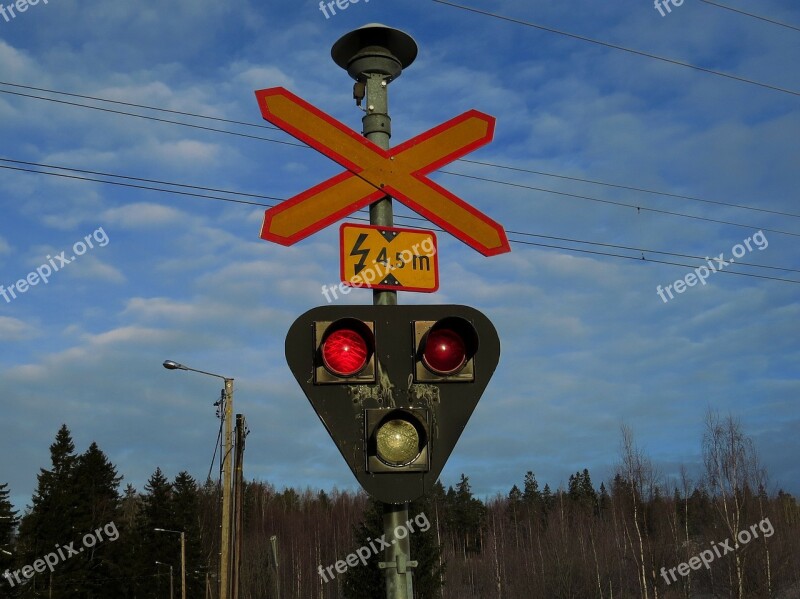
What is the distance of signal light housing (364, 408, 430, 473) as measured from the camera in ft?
11.0

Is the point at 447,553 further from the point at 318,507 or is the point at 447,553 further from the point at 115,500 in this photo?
the point at 115,500

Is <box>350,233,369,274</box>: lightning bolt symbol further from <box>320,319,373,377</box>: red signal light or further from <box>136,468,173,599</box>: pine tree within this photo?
<box>136,468,173,599</box>: pine tree

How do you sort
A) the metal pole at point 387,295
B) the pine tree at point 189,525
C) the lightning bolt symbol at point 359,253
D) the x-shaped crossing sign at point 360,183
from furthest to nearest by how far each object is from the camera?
1. the pine tree at point 189,525
2. the x-shaped crossing sign at point 360,183
3. the lightning bolt symbol at point 359,253
4. the metal pole at point 387,295

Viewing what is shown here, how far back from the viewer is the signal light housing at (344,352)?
11.1 feet

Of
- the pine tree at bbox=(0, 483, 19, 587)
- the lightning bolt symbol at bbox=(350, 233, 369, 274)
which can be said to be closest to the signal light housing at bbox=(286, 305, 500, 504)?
the lightning bolt symbol at bbox=(350, 233, 369, 274)

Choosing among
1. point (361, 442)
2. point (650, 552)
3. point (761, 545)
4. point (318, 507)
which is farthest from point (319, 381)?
point (318, 507)

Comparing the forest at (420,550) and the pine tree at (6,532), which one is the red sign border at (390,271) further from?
the pine tree at (6,532)

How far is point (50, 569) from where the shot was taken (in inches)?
1941

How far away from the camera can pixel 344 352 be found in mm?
3412

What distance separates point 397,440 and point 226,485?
18.3 meters

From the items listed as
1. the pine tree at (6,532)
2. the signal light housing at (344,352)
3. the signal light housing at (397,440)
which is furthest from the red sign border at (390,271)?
the pine tree at (6,532)

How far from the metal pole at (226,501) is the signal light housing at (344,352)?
18063 mm

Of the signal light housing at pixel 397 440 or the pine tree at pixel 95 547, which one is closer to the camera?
the signal light housing at pixel 397 440

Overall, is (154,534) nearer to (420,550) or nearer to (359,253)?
(420,550)
